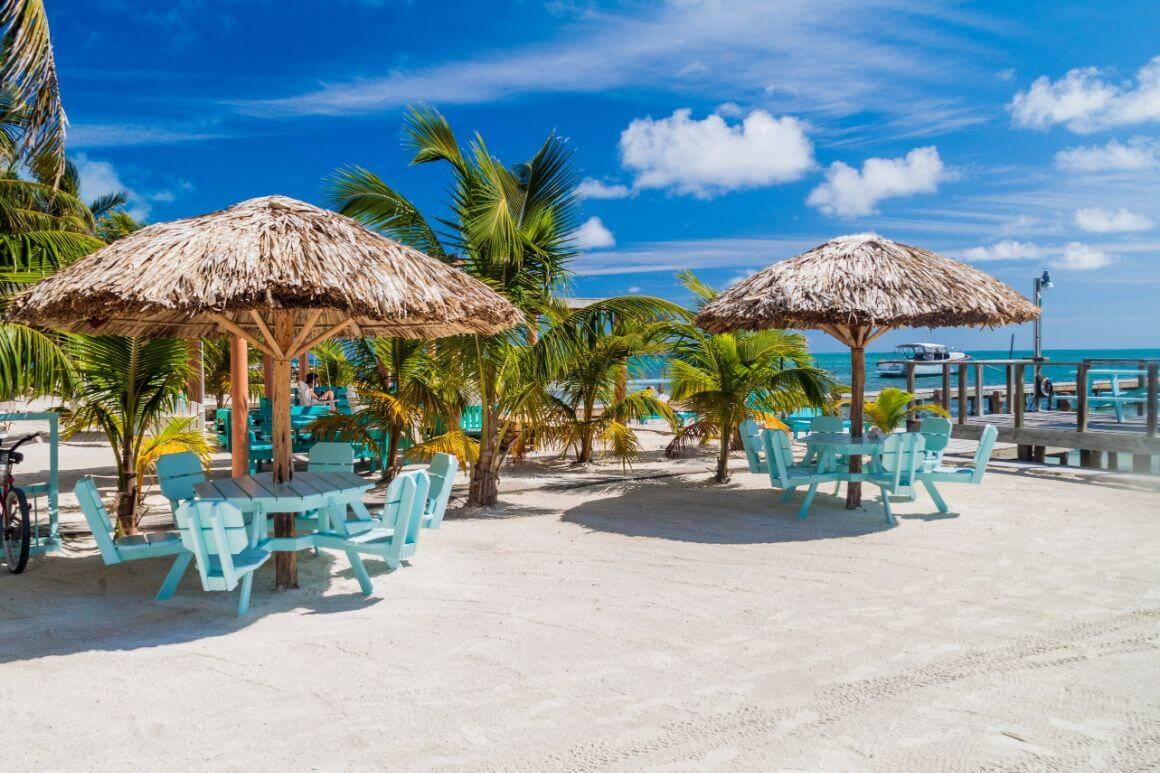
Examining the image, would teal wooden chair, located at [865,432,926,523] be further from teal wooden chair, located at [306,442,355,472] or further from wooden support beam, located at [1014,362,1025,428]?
wooden support beam, located at [1014,362,1025,428]

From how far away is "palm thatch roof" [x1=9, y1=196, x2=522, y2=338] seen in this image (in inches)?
178

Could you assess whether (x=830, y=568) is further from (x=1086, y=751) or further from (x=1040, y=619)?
(x=1086, y=751)

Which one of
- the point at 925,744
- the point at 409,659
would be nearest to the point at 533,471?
the point at 409,659

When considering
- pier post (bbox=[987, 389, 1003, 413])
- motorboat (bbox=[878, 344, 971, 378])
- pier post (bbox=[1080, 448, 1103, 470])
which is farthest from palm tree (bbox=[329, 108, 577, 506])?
motorboat (bbox=[878, 344, 971, 378])

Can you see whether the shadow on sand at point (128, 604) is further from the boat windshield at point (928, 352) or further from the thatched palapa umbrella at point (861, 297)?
the boat windshield at point (928, 352)

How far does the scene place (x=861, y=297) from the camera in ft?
Answer: 24.5

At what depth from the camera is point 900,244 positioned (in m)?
8.17

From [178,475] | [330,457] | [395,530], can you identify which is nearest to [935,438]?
[395,530]

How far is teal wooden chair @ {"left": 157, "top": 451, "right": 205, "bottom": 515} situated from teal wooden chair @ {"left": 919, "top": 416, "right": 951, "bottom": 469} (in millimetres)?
6282

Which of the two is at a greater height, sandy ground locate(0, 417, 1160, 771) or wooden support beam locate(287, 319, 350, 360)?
wooden support beam locate(287, 319, 350, 360)

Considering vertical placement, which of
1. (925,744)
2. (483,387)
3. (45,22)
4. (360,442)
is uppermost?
(45,22)

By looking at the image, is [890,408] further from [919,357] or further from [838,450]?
[919,357]

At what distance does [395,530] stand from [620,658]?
1.67 meters

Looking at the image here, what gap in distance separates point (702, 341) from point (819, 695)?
250 inches
